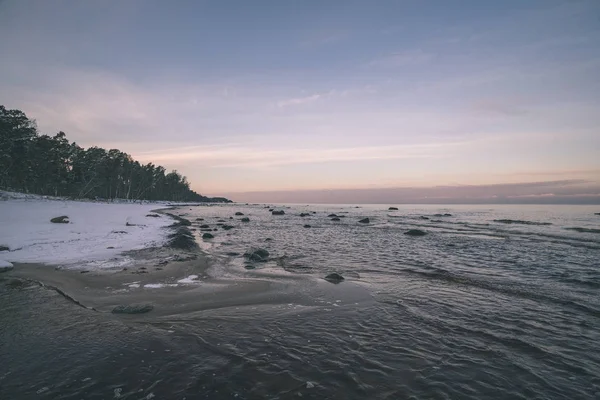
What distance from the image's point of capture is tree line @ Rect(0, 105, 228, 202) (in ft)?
161

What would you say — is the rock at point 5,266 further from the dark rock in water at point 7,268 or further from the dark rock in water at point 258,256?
the dark rock in water at point 258,256

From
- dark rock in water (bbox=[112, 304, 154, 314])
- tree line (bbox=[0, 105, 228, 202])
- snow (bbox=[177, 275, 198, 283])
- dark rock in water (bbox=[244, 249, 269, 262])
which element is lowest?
dark rock in water (bbox=[244, 249, 269, 262])

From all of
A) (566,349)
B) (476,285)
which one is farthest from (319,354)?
(476,285)

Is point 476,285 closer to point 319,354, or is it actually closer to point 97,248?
point 319,354

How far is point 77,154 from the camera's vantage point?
81.3 m

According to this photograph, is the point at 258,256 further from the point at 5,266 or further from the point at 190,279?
the point at 5,266

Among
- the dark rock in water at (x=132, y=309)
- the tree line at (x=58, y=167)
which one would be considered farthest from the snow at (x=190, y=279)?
the tree line at (x=58, y=167)

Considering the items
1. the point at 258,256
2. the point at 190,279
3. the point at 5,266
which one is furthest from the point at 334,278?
the point at 5,266

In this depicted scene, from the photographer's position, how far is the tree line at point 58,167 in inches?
1933

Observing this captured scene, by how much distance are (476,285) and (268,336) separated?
9.74 m

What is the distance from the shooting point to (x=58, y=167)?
70.6m

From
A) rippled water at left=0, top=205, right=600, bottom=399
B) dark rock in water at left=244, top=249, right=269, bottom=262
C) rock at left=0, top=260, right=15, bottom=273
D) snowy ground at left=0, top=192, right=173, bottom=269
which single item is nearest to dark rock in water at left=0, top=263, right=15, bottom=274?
rock at left=0, top=260, right=15, bottom=273

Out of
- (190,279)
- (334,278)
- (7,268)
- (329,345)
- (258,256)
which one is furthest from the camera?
(258,256)

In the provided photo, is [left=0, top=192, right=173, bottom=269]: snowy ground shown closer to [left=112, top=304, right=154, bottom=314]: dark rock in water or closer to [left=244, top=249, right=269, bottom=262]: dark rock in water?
[left=112, top=304, right=154, bottom=314]: dark rock in water
